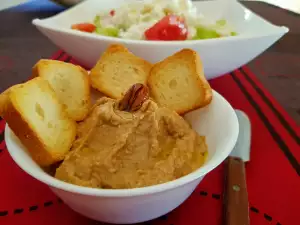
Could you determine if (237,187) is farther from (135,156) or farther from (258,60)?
(258,60)

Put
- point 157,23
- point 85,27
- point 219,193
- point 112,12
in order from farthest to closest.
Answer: point 112,12 → point 85,27 → point 157,23 → point 219,193

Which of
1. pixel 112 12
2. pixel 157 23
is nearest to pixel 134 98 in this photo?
pixel 157 23

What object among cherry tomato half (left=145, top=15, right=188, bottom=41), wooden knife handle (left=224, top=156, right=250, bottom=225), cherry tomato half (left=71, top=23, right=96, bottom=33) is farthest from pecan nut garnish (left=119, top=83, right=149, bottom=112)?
cherry tomato half (left=71, top=23, right=96, bottom=33)

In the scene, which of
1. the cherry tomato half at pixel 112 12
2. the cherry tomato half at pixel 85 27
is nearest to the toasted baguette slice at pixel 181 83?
the cherry tomato half at pixel 85 27

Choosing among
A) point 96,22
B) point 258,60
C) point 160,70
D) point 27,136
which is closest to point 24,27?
point 96,22

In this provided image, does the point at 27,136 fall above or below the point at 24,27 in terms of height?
above

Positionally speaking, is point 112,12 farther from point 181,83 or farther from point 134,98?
point 134,98

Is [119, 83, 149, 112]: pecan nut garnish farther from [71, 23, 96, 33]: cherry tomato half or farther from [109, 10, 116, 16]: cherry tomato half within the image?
[109, 10, 116, 16]: cherry tomato half
